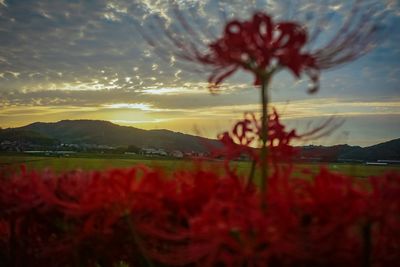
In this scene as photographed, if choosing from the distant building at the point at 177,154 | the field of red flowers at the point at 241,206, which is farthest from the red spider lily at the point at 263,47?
the distant building at the point at 177,154

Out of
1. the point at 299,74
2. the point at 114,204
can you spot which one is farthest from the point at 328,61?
the point at 114,204

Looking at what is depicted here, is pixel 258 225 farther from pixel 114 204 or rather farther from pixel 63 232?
pixel 63 232

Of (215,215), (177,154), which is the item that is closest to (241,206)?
(215,215)

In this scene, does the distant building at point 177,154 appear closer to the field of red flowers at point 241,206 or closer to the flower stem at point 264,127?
the field of red flowers at point 241,206

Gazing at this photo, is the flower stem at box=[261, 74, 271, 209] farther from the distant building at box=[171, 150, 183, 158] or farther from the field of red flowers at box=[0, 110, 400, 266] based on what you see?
the distant building at box=[171, 150, 183, 158]

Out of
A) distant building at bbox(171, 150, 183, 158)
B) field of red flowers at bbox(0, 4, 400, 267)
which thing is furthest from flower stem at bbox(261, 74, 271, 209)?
distant building at bbox(171, 150, 183, 158)

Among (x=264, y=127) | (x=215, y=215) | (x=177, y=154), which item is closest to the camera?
(x=215, y=215)

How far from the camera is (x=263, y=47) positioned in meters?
2.86

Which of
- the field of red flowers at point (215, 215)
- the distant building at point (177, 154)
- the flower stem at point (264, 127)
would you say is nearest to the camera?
the field of red flowers at point (215, 215)

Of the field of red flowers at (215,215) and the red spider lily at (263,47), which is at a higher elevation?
the red spider lily at (263,47)

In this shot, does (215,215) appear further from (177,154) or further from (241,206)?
(177,154)

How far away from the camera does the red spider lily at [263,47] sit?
2.82 m

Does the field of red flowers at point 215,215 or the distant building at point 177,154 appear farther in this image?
the distant building at point 177,154

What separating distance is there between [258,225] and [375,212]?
662 mm
